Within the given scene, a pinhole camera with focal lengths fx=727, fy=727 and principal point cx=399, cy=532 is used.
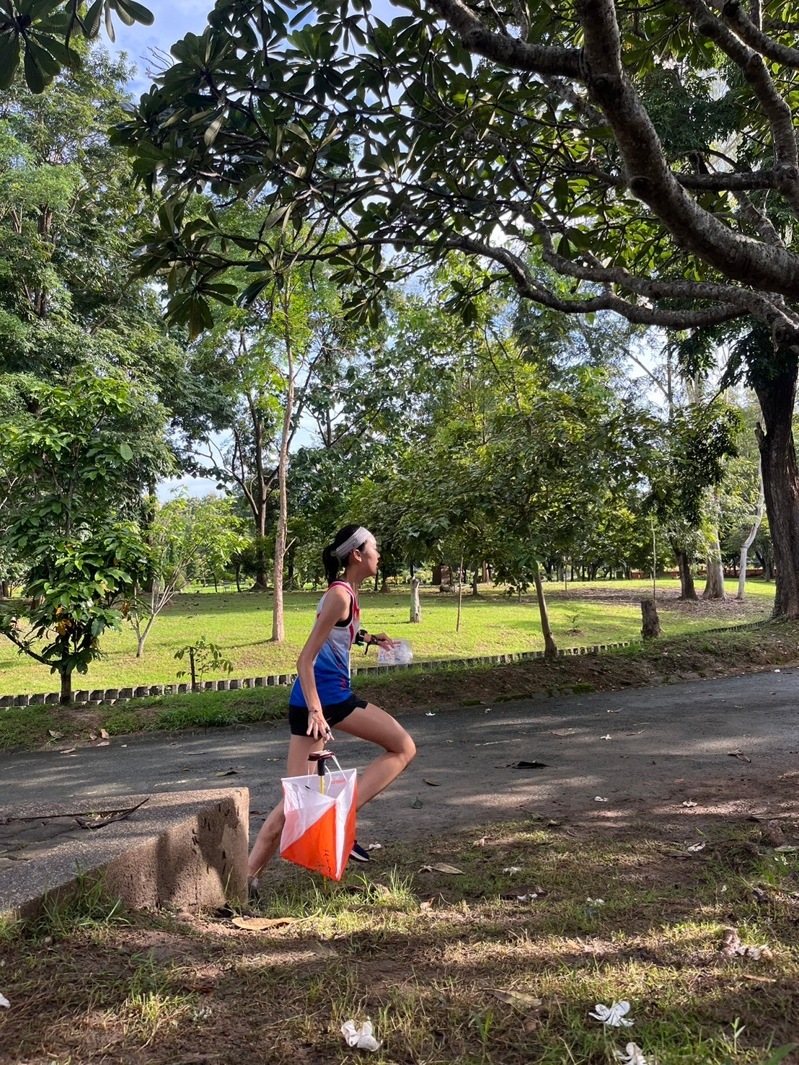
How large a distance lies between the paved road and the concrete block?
150 centimetres

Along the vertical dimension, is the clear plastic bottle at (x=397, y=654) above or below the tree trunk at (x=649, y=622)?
above

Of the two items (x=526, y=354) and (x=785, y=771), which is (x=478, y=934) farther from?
(x=526, y=354)

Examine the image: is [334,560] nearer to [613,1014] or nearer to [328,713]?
[328,713]

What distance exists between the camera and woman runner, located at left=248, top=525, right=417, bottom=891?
3453 mm

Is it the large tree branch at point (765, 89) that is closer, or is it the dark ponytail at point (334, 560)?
the large tree branch at point (765, 89)

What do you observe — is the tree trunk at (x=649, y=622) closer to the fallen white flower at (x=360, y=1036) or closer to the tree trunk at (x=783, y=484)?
the tree trunk at (x=783, y=484)

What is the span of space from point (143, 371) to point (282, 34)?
18.8 metres

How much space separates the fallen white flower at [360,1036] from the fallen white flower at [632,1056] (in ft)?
1.90

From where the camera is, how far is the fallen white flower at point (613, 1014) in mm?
1883

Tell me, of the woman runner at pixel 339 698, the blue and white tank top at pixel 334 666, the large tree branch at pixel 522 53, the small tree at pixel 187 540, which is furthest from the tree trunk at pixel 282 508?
the large tree branch at pixel 522 53

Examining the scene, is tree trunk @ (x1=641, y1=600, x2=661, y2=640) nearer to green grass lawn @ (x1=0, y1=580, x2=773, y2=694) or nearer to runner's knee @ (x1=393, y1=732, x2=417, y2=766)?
green grass lawn @ (x1=0, y1=580, x2=773, y2=694)

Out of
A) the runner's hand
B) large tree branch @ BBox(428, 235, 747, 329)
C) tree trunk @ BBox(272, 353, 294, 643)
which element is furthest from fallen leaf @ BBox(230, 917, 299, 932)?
tree trunk @ BBox(272, 353, 294, 643)

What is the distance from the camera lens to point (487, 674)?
9688 millimetres

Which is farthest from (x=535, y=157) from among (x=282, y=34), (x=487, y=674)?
(x=487, y=674)
